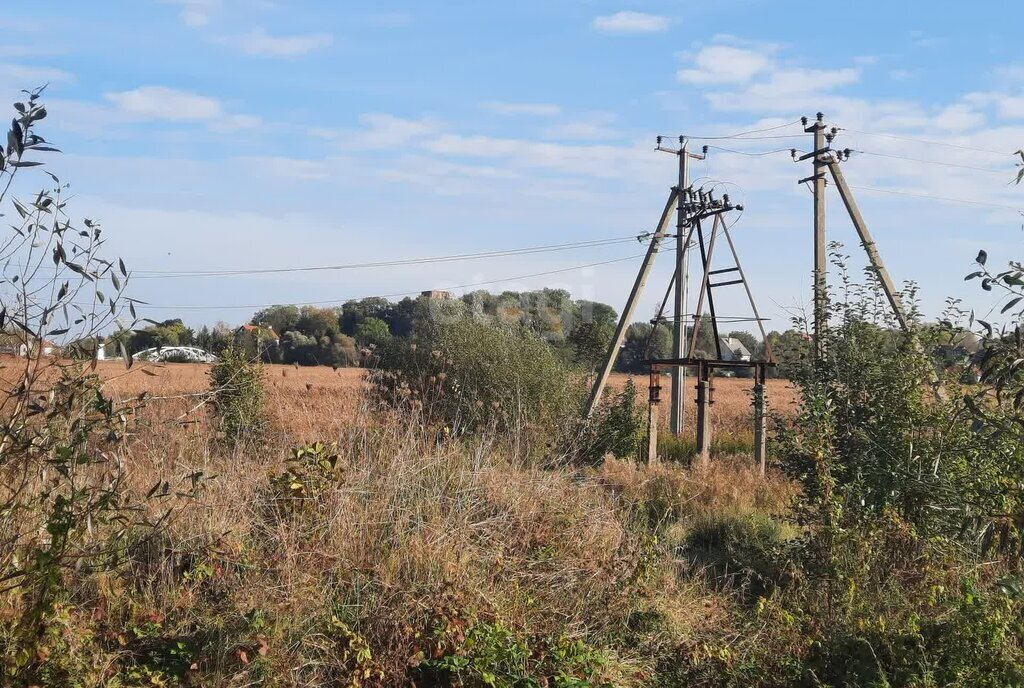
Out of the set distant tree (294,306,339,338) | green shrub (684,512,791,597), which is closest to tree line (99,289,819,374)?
distant tree (294,306,339,338)

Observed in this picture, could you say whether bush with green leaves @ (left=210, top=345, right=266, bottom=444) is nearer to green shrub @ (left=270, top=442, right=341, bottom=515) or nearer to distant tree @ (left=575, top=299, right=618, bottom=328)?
green shrub @ (left=270, top=442, right=341, bottom=515)

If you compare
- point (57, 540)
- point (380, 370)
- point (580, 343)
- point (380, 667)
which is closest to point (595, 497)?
point (380, 667)

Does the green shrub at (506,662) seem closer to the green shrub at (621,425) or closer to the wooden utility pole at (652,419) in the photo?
the wooden utility pole at (652,419)

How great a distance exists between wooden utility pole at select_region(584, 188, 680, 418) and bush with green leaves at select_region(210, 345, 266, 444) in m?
5.81

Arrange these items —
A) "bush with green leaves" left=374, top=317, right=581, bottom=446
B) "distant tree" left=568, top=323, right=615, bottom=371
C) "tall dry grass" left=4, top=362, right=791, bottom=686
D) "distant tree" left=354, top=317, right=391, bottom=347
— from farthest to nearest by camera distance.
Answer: "distant tree" left=568, top=323, right=615, bottom=371 < "distant tree" left=354, top=317, right=391, bottom=347 < "bush with green leaves" left=374, top=317, right=581, bottom=446 < "tall dry grass" left=4, top=362, right=791, bottom=686

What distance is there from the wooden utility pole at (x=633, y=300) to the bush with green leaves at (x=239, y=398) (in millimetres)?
5809

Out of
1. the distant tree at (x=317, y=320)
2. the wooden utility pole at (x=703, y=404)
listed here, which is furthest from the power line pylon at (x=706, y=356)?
the distant tree at (x=317, y=320)

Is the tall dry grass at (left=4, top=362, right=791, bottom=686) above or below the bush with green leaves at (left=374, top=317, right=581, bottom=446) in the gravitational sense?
below

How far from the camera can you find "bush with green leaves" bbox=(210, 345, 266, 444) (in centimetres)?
779

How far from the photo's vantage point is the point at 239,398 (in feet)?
35.2

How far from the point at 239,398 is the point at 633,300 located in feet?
24.7

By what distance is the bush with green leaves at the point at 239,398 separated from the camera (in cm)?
779

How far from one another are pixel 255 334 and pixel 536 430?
3.25 metres

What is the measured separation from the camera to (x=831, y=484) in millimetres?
7168
